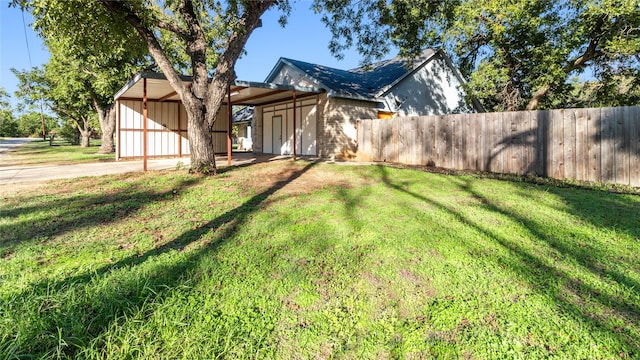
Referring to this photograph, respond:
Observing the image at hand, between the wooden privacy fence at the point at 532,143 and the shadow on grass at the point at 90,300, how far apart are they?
26.5ft

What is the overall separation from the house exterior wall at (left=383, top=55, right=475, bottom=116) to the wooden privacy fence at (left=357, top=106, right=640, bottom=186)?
13.5 feet

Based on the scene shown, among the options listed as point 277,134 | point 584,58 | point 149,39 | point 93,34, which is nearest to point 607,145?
point 584,58

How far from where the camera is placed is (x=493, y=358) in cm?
204

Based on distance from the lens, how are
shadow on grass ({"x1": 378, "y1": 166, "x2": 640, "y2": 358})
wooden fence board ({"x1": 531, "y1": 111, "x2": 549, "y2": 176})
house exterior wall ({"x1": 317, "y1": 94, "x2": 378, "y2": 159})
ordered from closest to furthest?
shadow on grass ({"x1": 378, "y1": 166, "x2": 640, "y2": 358}), wooden fence board ({"x1": 531, "y1": 111, "x2": 549, "y2": 176}), house exterior wall ({"x1": 317, "y1": 94, "x2": 378, "y2": 159})

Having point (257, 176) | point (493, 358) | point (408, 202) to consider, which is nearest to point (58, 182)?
point (257, 176)

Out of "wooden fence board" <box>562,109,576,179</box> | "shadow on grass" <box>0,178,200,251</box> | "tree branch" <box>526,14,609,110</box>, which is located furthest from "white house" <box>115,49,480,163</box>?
"wooden fence board" <box>562,109,576,179</box>

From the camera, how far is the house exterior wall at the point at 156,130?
14.6 metres

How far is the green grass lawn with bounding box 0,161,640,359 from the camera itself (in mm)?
2143

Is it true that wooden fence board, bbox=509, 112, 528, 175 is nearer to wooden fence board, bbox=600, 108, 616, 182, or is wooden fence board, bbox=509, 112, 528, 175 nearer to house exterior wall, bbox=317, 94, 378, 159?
wooden fence board, bbox=600, 108, 616, 182

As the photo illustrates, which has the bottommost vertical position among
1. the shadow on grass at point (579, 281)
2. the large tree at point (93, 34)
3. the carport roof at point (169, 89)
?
the shadow on grass at point (579, 281)

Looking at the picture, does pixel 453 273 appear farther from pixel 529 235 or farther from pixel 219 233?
pixel 219 233

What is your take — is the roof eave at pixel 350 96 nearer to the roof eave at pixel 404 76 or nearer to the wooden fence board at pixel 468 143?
the roof eave at pixel 404 76

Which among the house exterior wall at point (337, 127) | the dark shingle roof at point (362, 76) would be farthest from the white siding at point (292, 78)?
the house exterior wall at point (337, 127)

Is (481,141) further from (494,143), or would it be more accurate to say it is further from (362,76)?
(362,76)
